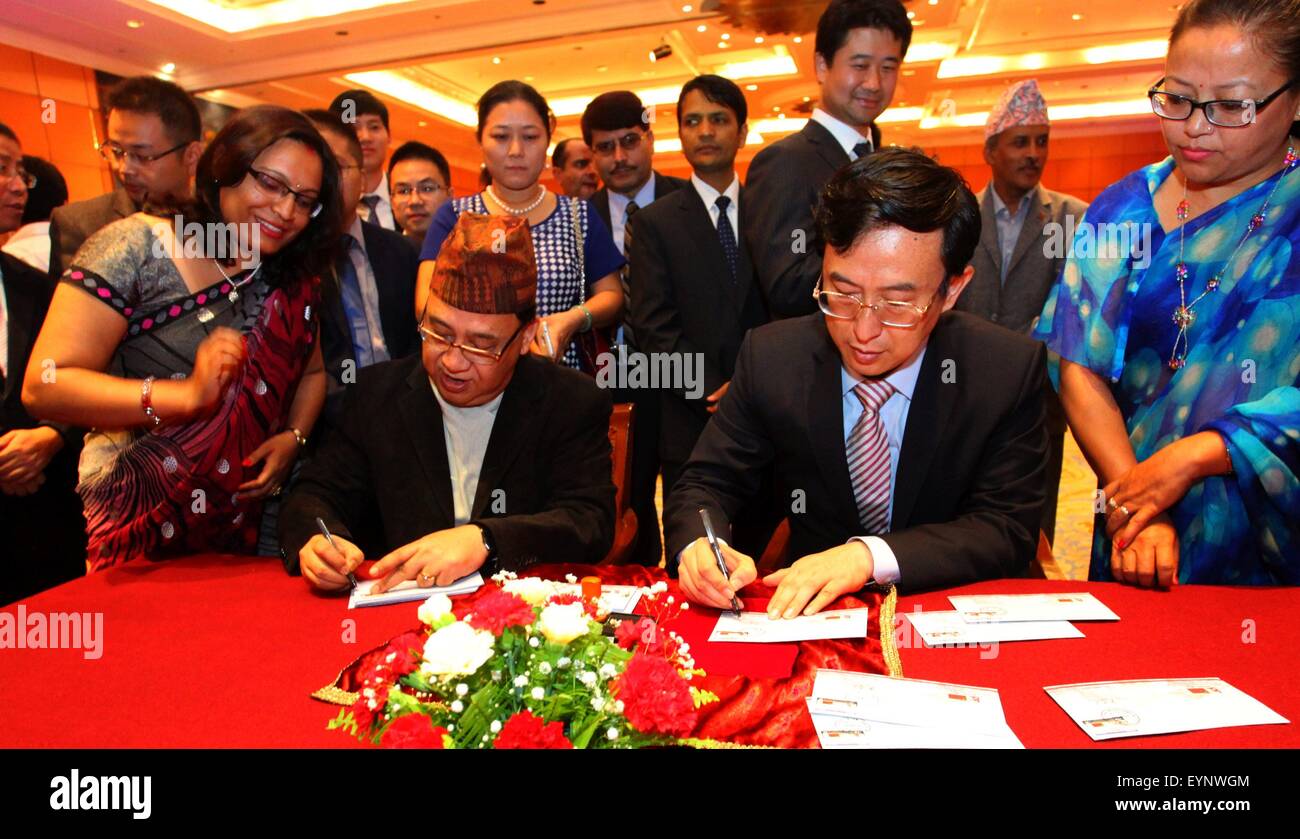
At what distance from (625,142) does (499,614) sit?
10.6ft

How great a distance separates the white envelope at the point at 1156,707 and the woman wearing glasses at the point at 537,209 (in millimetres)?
2013

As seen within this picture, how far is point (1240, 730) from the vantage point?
1153mm

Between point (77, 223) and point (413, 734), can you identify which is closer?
point (413, 734)

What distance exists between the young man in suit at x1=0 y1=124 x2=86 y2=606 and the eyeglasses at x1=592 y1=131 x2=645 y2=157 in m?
2.19

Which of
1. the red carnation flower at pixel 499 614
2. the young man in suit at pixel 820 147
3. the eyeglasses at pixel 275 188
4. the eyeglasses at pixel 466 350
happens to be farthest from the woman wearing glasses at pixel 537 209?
the red carnation flower at pixel 499 614

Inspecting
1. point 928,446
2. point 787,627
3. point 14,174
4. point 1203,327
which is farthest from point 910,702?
point 14,174

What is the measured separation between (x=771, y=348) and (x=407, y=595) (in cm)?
99

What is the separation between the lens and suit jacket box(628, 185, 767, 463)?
3238 millimetres

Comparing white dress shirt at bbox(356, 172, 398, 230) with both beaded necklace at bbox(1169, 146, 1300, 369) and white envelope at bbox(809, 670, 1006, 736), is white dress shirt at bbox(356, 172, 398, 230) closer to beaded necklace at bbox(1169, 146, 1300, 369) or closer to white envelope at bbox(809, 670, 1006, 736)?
beaded necklace at bbox(1169, 146, 1300, 369)

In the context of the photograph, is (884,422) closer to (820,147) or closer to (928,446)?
(928,446)

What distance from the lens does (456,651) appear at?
0.94m

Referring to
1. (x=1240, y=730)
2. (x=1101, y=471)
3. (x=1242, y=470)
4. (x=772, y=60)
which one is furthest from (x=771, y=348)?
(x=772, y=60)

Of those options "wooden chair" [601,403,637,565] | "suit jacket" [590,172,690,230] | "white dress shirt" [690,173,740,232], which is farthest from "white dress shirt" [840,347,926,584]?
"suit jacket" [590,172,690,230]
